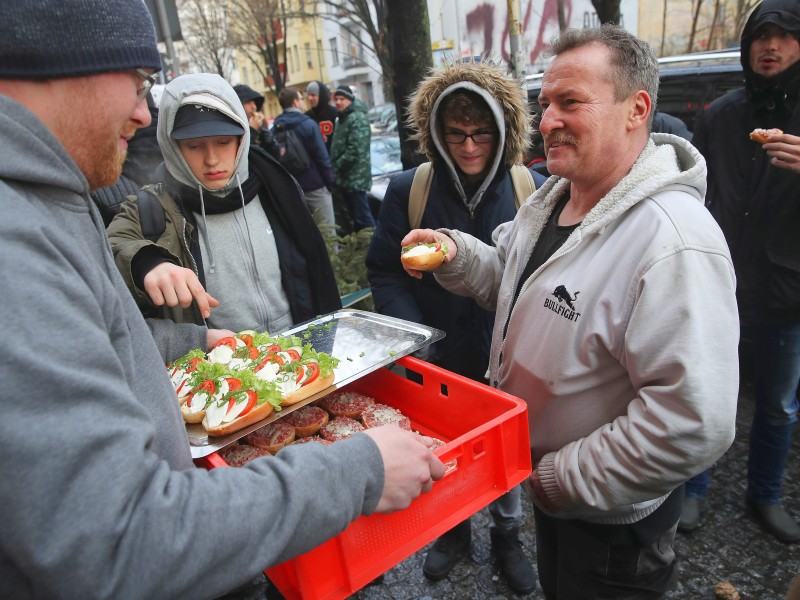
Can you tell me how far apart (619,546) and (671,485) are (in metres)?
0.38

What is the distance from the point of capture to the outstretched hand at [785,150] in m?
2.62

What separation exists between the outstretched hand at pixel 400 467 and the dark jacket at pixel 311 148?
6.89 metres

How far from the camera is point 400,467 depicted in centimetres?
122

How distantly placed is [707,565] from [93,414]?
3.26 m

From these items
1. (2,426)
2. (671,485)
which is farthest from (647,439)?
(2,426)

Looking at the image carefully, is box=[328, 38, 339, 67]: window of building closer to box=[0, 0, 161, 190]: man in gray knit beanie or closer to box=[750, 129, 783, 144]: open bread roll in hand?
box=[750, 129, 783, 144]: open bread roll in hand

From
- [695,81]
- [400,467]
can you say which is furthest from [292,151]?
[400,467]

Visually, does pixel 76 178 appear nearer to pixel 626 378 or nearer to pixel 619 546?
pixel 626 378

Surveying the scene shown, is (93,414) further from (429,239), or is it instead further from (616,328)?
(429,239)

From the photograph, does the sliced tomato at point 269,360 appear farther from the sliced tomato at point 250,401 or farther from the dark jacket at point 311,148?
the dark jacket at point 311,148

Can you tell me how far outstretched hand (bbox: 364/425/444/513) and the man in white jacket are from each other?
2.17 feet

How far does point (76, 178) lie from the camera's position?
41.4 inches

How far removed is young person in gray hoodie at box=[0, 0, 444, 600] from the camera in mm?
811

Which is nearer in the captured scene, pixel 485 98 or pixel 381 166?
pixel 485 98
